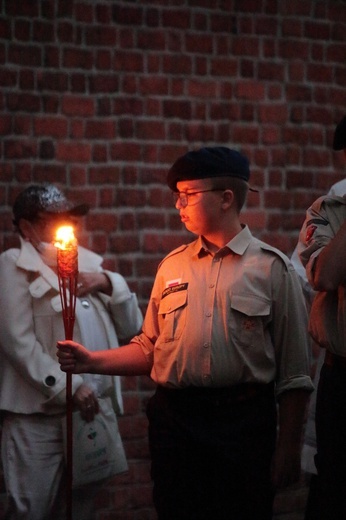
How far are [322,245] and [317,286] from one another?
0.61 ft

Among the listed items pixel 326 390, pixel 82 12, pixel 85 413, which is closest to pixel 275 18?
pixel 82 12

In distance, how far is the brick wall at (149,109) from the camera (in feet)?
18.9

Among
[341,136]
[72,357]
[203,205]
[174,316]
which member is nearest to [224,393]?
[174,316]

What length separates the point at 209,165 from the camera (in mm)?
4047

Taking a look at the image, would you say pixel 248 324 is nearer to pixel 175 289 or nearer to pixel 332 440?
pixel 175 289

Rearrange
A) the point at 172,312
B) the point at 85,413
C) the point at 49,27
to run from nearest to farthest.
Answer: the point at 172,312 < the point at 85,413 < the point at 49,27

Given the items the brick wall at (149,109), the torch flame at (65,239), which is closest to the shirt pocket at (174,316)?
the torch flame at (65,239)

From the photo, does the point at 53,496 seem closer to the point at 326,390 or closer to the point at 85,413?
the point at 85,413

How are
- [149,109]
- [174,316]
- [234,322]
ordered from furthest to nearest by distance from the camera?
[149,109] → [174,316] → [234,322]

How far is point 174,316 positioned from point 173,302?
0.05m

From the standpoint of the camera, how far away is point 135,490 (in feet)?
19.6

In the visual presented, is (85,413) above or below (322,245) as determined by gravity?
below

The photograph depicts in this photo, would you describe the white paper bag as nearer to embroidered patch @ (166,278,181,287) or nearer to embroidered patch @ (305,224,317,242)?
embroidered patch @ (166,278,181,287)

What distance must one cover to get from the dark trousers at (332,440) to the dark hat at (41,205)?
1676mm
